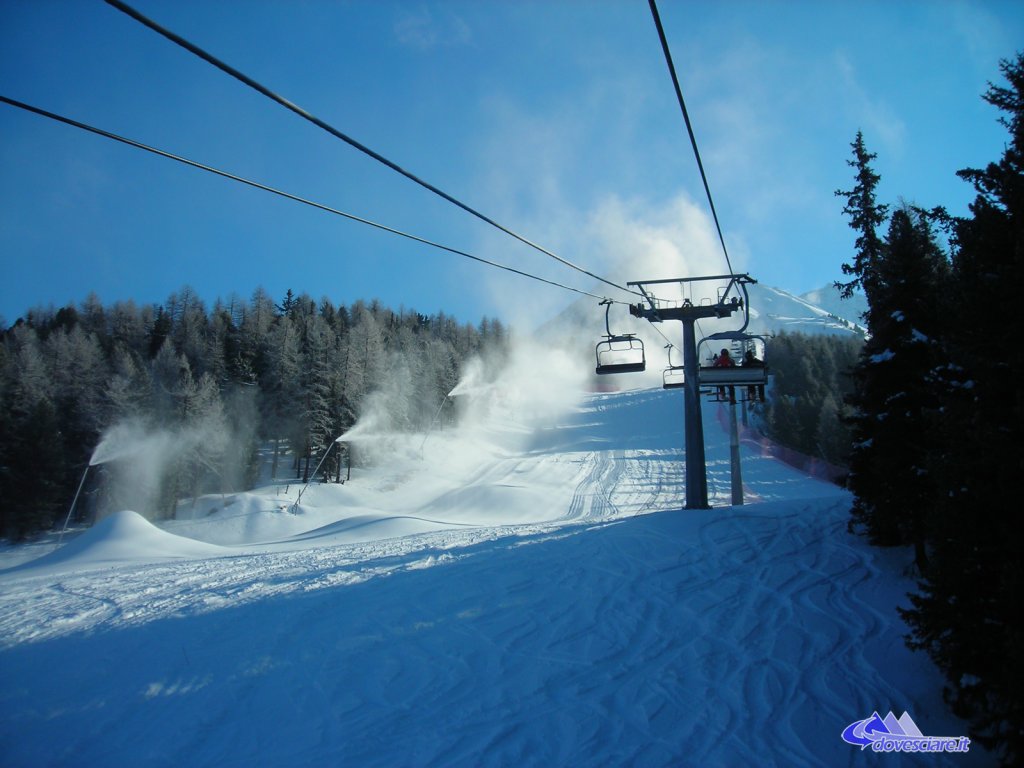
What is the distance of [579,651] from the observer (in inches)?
322

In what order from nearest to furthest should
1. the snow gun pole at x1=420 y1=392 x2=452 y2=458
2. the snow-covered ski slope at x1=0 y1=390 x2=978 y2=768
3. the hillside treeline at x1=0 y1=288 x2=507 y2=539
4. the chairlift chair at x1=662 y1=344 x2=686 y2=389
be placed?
the snow-covered ski slope at x1=0 y1=390 x2=978 y2=768
the chairlift chair at x1=662 y1=344 x2=686 y2=389
the hillside treeline at x1=0 y1=288 x2=507 y2=539
the snow gun pole at x1=420 y1=392 x2=452 y2=458

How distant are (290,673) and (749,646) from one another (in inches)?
261

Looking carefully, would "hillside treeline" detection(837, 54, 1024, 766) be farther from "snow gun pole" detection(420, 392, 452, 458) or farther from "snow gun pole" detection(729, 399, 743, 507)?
"snow gun pole" detection(420, 392, 452, 458)

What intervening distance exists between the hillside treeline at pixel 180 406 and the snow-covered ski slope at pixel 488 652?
26883 millimetres

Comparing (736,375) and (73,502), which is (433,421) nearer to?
(73,502)

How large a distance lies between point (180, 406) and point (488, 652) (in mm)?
46327

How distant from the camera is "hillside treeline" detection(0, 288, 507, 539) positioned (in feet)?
128

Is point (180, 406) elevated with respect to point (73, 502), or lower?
elevated

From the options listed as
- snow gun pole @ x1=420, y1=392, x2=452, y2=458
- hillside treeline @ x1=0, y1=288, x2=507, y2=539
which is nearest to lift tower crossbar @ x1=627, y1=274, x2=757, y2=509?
hillside treeline @ x1=0, y1=288, x2=507, y2=539

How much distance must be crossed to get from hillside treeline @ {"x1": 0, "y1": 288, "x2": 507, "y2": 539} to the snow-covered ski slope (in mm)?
26883

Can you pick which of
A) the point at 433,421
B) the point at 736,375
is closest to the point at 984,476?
the point at 736,375

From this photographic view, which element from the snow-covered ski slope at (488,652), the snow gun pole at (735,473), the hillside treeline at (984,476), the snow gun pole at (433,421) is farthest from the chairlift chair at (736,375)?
the snow gun pole at (433,421)

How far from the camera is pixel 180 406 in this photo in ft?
150

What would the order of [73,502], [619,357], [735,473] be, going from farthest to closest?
[73,502], [735,473], [619,357]
